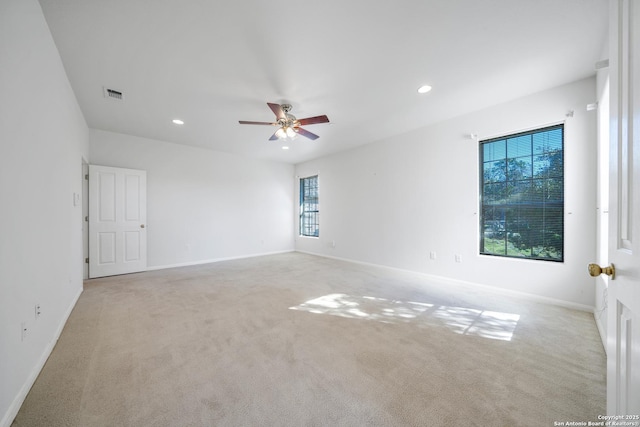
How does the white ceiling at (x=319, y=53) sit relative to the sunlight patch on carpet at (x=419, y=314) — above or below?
above

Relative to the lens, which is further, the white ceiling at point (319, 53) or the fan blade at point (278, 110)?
the fan blade at point (278, 110)

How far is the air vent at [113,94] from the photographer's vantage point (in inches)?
119

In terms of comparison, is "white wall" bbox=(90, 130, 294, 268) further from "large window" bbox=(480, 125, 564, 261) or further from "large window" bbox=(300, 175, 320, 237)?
"large window" bbox=(480, 125, 564, 261)

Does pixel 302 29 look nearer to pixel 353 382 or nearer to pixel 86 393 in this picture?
pixel 353 382

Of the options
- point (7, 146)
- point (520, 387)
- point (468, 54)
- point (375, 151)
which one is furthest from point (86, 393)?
point (375, 151)

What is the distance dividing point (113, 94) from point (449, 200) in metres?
5.18

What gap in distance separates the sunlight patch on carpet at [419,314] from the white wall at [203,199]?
12.2 ft

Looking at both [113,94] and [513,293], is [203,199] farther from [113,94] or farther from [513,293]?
[513,293]

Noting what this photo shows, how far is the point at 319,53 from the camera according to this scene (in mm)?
2332

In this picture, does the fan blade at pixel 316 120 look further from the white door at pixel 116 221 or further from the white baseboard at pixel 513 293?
the white door at pixel 116 221

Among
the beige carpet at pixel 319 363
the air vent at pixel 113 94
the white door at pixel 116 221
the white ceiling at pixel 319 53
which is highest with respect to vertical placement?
the white ceiling at pixel 319 53

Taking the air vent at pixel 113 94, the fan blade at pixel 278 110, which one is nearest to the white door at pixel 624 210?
the fan blade at pixel 278 110

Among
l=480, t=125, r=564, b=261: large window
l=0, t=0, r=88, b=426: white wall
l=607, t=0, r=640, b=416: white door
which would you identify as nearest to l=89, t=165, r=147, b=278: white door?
l=0, t=0, r=88, b=426: white wall

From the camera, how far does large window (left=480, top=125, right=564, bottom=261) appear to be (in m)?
3.08
